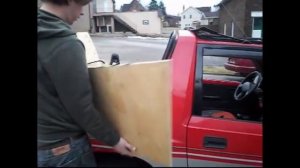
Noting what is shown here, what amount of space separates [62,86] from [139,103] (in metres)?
0.32

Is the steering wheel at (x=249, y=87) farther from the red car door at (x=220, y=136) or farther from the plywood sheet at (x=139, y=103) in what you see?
the plywood sheet at (x=139, y=103)

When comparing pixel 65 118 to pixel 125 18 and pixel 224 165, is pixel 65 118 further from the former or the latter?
pixel 125 18

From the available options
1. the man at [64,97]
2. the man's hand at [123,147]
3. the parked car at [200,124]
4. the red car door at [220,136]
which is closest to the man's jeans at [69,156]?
the man at [64,97]

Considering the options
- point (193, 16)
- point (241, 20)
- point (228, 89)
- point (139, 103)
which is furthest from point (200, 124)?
point (241, 20)

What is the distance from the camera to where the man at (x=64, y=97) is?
120 centimetres

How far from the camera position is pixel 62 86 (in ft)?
3.96

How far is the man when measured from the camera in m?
1.20

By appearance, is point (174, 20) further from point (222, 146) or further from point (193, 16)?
point (222, 146)

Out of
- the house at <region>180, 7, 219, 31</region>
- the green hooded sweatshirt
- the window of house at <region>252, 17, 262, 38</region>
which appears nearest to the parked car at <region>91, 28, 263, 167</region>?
the window of house at <region>252, 17, 262, 38</region>
